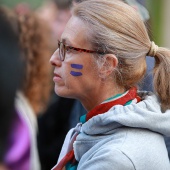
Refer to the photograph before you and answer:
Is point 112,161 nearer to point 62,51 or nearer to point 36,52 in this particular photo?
point 62,51

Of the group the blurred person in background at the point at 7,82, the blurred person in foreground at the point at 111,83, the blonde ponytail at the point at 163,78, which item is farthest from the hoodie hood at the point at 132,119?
the blurred person in background at the point at 7,82

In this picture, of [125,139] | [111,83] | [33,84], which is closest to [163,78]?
[111,83]

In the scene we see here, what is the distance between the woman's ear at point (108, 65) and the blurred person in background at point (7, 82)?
3.83ft

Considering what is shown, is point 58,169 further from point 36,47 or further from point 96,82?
point 36,47

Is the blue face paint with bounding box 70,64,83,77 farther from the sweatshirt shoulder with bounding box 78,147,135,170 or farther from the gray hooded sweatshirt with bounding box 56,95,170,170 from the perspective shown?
the sweatshirt shoulder with bounding box 78,147,135,170

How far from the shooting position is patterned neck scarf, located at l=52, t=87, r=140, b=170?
243 centimetres

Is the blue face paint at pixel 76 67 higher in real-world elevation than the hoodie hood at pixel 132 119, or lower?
higher

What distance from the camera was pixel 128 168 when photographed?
222 centimetres

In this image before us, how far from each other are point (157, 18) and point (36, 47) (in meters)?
2.87

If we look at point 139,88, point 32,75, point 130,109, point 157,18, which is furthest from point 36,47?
point 157,18

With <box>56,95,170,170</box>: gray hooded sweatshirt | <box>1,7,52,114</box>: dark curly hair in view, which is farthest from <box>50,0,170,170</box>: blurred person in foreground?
<box>1,7,52,114</box>: dark curly hair

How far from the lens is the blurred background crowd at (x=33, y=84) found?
1274 mm

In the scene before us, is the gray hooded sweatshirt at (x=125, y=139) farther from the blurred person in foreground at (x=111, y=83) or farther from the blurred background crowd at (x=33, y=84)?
the blurred background crowd at (x=33, y=84)

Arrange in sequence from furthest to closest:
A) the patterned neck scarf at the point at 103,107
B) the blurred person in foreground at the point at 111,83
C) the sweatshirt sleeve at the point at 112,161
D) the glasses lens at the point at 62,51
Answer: the glasses lens at the point at 62,51
the patterned neck scarf at the point at 103,107
the blurred person in foreground at the point at 111,83
the sweatshirt sleeve at the point at 112,161
